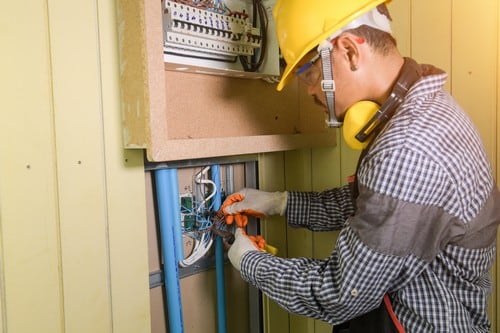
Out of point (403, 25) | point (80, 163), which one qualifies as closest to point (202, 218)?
point (80, 163)

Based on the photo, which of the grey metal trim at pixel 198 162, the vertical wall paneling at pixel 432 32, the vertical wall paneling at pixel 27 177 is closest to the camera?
the vertical wall paneling at pixel 27 177

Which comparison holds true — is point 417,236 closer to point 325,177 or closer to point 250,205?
point 250,205

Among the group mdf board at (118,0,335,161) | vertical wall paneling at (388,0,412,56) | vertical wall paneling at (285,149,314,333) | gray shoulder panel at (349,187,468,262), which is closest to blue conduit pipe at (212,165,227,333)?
mdf board at (118,0,335,161)

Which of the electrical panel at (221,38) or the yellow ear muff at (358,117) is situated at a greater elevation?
the electrical panel at (221,38)

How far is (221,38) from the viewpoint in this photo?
1.11m

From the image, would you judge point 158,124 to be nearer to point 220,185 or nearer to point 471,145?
point 220,185

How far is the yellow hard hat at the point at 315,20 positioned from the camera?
0.90 meters

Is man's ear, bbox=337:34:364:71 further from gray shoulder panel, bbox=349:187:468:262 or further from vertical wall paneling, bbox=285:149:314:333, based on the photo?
vertical wall paneling, bbox=285:149:314:333

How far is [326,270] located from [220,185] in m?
0.50

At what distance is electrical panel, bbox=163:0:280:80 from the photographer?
3.32 feet

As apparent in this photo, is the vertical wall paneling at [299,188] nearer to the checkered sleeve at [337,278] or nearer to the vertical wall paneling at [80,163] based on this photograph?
the checkered sleeve at [337,278]

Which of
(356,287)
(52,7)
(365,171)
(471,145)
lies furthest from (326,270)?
(52,7)

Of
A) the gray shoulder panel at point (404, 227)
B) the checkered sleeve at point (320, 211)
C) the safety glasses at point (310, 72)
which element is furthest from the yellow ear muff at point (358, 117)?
the checkered sleeve at point (320, 211)

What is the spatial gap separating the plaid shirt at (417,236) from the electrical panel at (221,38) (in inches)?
19.4
